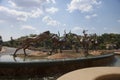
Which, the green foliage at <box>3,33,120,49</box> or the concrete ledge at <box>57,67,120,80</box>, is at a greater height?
the green foliage at <box>3,33,120,49</box>

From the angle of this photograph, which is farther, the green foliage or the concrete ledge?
the green foliage

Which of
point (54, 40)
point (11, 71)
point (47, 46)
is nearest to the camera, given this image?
point (11, 71)

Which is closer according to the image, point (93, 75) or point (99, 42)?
point (93, 75)

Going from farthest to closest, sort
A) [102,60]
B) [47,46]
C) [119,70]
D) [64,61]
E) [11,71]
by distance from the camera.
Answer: [47,46] → [102,60] → [64,61] → [11,71] → [119,70]

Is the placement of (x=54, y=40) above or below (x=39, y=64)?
above

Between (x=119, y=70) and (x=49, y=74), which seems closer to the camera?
(x=119, y=70)

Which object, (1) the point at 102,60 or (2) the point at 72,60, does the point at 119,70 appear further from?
(1) the point at 102,60

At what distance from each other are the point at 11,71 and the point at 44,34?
735 centimetres

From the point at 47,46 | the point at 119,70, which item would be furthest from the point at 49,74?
the point at 47,46

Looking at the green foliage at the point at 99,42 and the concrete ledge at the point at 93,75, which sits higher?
the green foliage at the point at 99,42

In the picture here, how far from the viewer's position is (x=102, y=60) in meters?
16.5

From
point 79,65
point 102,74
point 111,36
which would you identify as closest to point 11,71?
point 79,65

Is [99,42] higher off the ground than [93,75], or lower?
higher

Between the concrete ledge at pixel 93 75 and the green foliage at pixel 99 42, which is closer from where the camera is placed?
the concrete ledge at pixel 93 75
